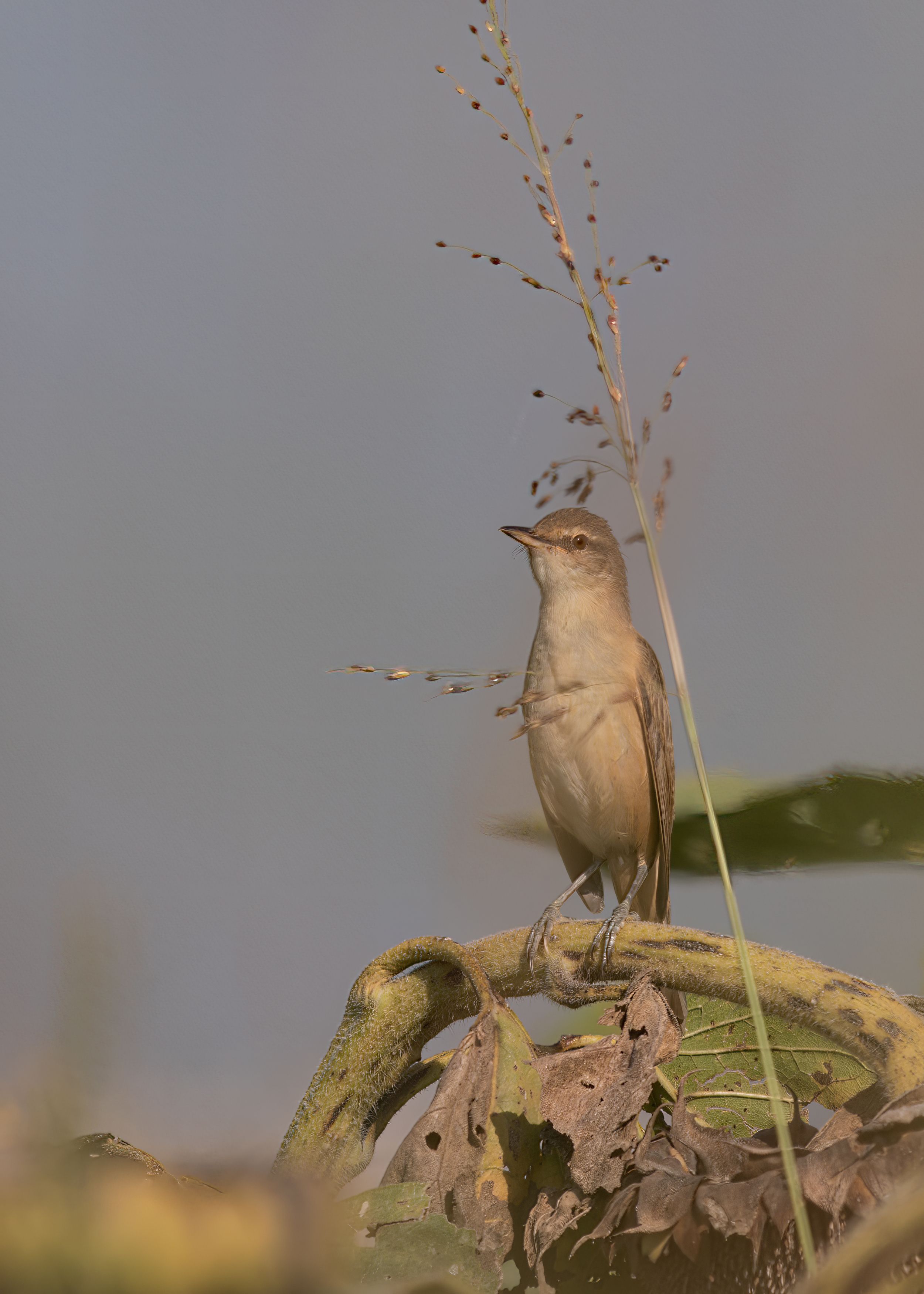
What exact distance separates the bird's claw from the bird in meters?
0.45

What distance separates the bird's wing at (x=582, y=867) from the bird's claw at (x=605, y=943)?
59 cm

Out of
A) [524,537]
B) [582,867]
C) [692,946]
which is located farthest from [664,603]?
[582,867]

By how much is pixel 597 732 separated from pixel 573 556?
182mm

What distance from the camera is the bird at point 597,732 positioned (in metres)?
0.90

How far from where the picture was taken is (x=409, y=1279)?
28 centimetres

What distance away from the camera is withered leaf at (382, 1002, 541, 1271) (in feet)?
1.11

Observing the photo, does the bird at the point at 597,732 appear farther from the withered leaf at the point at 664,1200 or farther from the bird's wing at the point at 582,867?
the withered leaf at the point at 664,1200

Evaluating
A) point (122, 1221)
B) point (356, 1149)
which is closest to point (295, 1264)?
point (122, 1221)

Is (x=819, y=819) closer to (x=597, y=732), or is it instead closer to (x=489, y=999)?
(x=489, y=999)

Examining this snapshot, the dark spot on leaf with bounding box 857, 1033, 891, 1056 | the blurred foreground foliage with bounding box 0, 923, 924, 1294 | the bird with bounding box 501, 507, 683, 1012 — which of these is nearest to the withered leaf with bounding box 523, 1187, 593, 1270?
the blurred foreground foliage with bounding box 0, 923, 924, 1294

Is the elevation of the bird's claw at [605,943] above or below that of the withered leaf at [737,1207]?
above

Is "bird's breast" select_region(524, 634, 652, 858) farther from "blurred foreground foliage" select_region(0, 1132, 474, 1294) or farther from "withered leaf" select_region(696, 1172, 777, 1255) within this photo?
"blurred foreground foliage" select_region(0, 1132, 474, 1294)

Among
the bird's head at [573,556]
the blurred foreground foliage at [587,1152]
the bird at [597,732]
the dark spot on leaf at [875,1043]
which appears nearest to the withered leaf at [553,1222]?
the blurred foreground foliage at [587,1152]

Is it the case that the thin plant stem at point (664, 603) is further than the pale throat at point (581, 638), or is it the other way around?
the pale throat at point (581, 638)
